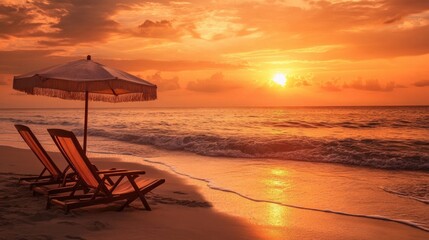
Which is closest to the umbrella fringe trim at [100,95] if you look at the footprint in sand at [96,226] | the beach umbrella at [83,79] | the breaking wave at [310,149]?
the beach umbrella at [83,79]

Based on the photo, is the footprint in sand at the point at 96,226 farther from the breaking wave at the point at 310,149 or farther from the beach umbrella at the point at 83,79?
the breaking wave at the point at 310,149

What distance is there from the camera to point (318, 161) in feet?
50.9

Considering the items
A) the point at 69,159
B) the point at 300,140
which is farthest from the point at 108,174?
the point at 300,140

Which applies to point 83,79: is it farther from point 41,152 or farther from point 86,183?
point 41,152

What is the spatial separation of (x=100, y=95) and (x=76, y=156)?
3.45 m

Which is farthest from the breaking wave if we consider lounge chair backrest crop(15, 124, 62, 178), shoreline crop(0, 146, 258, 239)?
lounge chair backrest crop(15, 124, 62, 178)

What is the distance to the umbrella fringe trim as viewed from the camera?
7.34 meters

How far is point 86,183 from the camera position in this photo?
593 centimetres

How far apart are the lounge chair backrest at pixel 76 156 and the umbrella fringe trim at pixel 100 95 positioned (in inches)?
69.6

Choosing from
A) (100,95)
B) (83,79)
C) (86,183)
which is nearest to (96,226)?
(86,183)

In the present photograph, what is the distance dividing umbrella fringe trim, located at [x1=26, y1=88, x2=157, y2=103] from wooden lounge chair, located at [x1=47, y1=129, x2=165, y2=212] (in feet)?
5.74

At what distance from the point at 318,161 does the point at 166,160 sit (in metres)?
6.00

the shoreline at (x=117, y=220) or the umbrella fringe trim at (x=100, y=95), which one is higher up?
the umbrella fringe trim at (x=100, y=95)

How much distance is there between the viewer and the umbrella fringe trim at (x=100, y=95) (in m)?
7.34
